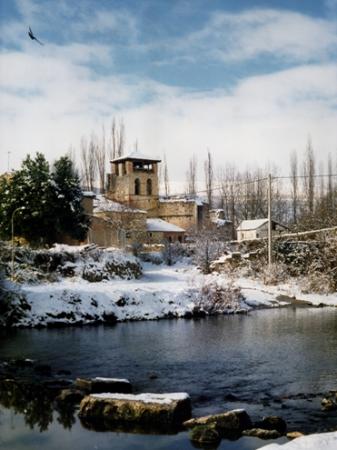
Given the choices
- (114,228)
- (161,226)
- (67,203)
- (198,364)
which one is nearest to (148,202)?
(161,226)

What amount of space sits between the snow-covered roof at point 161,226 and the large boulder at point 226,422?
174ft

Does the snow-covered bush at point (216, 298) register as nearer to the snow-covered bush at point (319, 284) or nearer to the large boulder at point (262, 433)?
the snow-covered bush at point (319, 284)

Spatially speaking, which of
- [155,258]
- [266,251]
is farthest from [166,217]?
[266,251]

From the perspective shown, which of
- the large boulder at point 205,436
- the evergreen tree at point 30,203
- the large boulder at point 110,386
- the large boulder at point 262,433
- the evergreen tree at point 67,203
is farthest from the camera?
the evergreen tree at point 67,203

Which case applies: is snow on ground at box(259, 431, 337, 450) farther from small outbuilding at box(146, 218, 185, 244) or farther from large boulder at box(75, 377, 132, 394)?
small outbuilding at box(146, 218, 185, 244)

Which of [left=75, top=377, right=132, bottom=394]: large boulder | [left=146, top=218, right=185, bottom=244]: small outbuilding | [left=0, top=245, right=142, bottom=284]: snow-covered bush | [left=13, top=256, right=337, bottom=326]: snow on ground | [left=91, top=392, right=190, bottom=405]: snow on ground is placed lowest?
[left=75, top=377, right=132, bottom=394]: large boulder

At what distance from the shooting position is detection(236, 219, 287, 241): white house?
64.0 metres

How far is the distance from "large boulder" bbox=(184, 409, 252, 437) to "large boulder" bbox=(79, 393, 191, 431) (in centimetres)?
→ 40

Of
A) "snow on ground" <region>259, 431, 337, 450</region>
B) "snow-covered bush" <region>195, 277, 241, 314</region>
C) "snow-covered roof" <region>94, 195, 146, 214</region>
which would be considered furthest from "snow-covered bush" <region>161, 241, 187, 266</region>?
"snow on ground" <region>259, 431, 337, 450</region>

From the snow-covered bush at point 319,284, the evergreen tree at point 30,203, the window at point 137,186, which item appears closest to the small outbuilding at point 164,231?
the window at point 137,186

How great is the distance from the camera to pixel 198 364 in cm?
1883

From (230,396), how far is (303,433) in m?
3.32

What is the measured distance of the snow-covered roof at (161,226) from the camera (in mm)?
66075

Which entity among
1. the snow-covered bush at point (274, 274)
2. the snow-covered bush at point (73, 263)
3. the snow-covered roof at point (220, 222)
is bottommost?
the snow-covered bush at point (274, 274)
